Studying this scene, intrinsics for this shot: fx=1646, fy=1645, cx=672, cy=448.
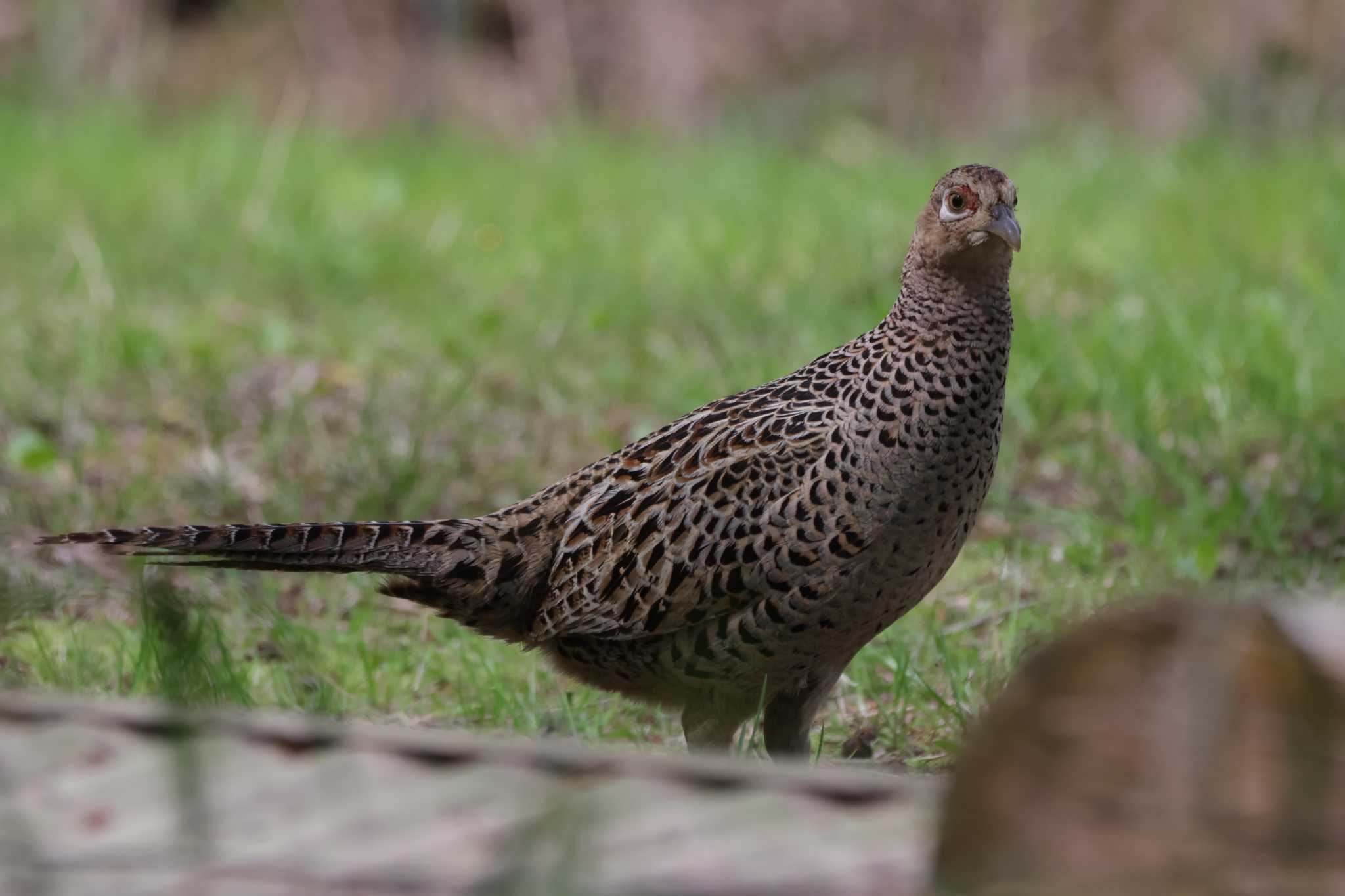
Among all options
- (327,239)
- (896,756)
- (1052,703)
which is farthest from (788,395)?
(327,239)

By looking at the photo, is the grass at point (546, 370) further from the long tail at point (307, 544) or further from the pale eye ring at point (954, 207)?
the pale eye ring at point (954, 207)

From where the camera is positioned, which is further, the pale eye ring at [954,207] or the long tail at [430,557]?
the long tail at [430,557]

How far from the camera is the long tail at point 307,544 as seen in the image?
3.56 metres

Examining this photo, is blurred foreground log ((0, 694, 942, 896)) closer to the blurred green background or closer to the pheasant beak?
the blurred green background

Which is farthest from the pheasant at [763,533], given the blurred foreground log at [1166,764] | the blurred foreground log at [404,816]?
the blurred foreground log at [1166,764]

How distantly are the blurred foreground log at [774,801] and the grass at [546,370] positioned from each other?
0.19 m

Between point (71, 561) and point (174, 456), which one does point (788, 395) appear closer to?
point (71, 561)

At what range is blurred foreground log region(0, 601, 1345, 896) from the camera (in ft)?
4.95

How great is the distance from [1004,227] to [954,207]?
0.46ft

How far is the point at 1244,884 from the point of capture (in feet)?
4.84

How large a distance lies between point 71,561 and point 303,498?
0.79m

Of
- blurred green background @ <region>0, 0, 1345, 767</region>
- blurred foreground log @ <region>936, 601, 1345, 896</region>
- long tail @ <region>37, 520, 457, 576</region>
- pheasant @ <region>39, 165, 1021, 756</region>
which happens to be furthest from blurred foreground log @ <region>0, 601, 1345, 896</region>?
long tail @ <region>37, 520, 457, 576</region>

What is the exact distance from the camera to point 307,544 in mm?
3705

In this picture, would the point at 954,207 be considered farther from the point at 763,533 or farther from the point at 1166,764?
the point at 1166,764
